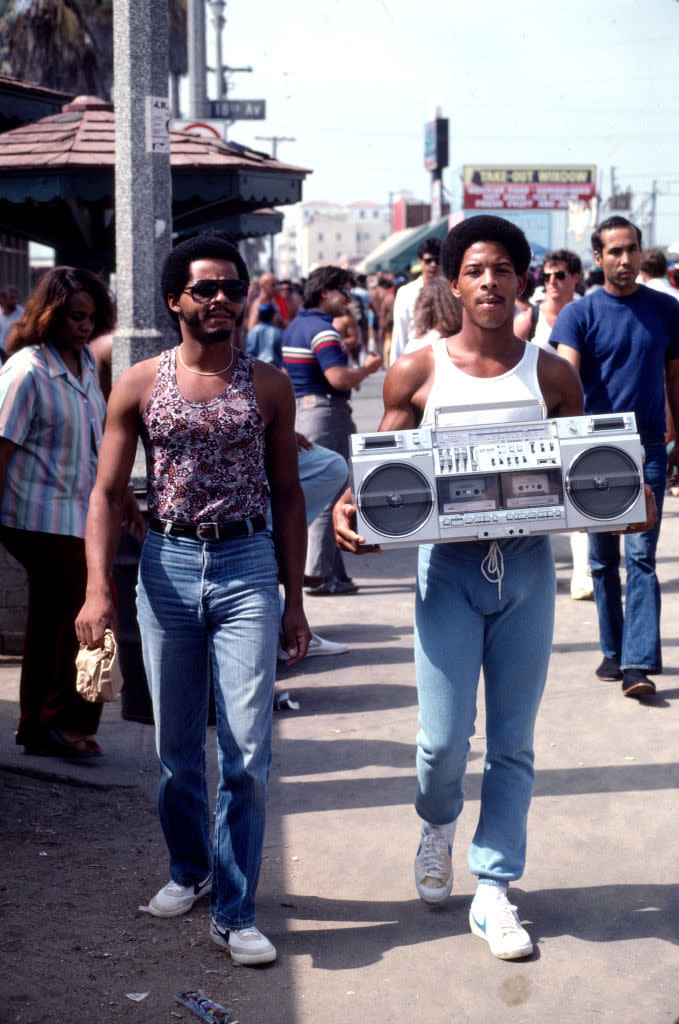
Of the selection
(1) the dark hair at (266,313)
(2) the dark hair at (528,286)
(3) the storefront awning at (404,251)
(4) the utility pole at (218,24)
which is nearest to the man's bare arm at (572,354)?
(2) the dark hair at (528,286)

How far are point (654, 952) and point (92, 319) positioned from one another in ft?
10.7

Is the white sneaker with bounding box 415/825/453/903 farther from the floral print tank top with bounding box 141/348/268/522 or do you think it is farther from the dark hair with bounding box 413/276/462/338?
the dark hair with bounding box 413/276/462/338

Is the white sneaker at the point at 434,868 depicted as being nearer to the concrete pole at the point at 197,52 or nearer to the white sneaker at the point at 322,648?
the white sneaker at the point at 322,648

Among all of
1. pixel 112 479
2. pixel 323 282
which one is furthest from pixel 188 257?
pixel 323 282

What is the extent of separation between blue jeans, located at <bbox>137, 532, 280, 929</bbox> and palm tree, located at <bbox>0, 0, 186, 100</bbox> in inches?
1031

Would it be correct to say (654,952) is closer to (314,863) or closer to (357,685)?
(314,863)

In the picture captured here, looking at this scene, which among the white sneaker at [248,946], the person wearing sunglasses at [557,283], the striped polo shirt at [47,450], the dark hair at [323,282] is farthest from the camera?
the person wearing sunglasses at [557,283]

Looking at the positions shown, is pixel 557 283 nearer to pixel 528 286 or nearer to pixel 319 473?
pixel 528 286

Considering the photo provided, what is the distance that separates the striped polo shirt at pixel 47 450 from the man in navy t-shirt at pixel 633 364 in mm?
2250

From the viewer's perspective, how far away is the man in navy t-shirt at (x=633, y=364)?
19.5 feet

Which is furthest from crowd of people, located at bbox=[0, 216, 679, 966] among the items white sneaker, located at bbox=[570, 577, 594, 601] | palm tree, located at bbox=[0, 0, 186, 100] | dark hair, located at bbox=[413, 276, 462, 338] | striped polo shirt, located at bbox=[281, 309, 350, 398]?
palm tree, located at bbox=[0, 0, 186, 100]

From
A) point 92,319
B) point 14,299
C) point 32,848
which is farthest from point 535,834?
point 14,299

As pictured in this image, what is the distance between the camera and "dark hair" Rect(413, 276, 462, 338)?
289 inches

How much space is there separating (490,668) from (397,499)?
631 millimetres
